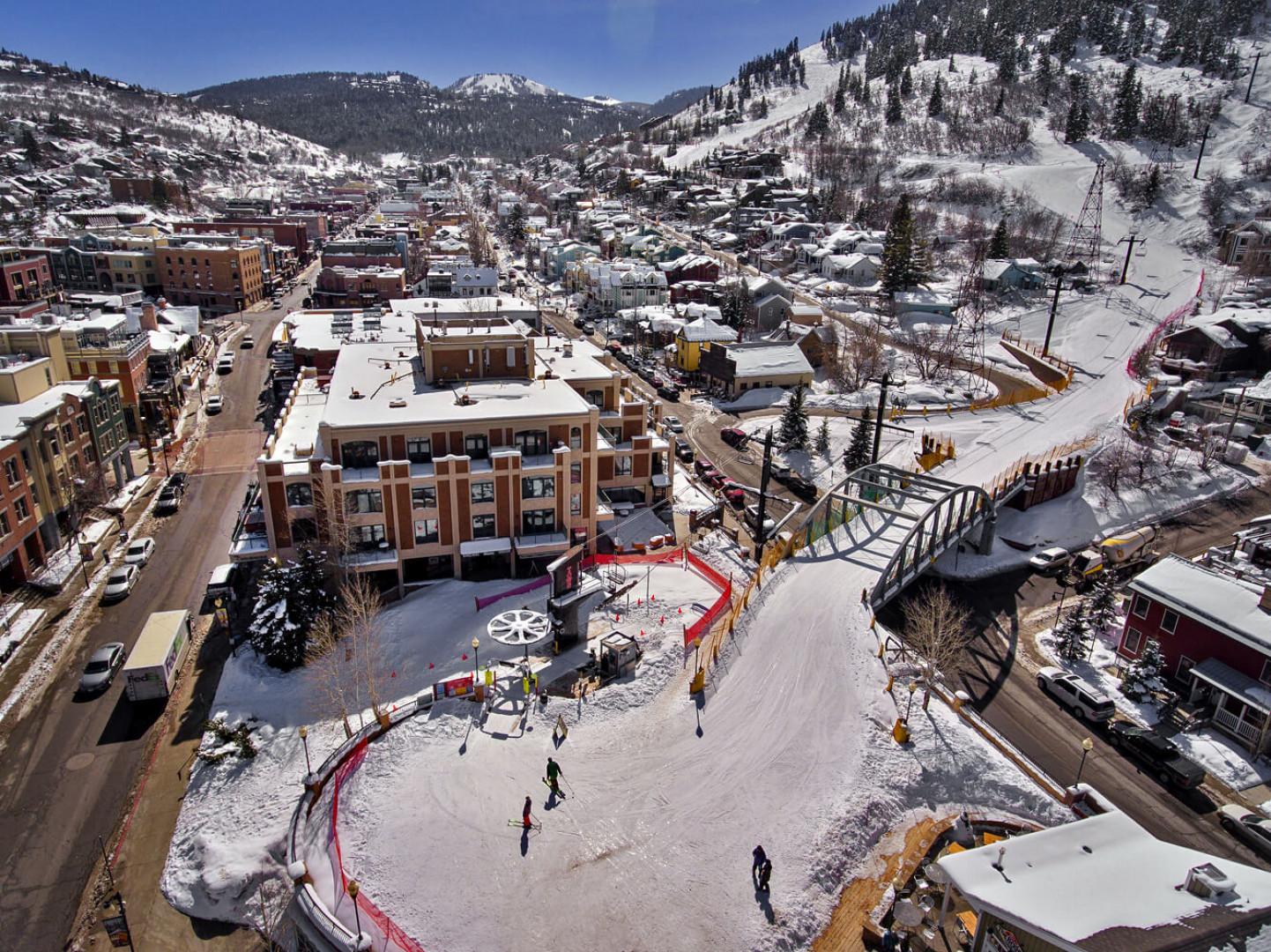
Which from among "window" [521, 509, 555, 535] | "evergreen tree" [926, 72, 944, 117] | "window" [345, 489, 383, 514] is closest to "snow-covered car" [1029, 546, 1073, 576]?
"window" [521, 509, 555, 535]

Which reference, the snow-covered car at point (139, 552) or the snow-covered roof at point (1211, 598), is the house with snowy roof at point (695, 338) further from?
the snow-covered car at point (139, 552)

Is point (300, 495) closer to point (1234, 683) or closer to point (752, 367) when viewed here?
point (1234, 683)

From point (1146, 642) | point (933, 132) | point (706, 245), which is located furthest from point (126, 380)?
point (933, 132)

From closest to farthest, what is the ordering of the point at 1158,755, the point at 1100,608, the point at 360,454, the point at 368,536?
the point at 1158,755 → the point at 368,536 → the point at 360,454 → the point at 1100,608

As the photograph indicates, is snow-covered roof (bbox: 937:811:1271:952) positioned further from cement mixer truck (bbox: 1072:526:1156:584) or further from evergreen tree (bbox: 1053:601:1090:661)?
cement mixer truck (bbox: 1072:526:1156:584)

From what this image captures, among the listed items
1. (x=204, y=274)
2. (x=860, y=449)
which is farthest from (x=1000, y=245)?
(x=204, y=274)

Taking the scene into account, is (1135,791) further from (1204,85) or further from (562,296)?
(1204,85)
